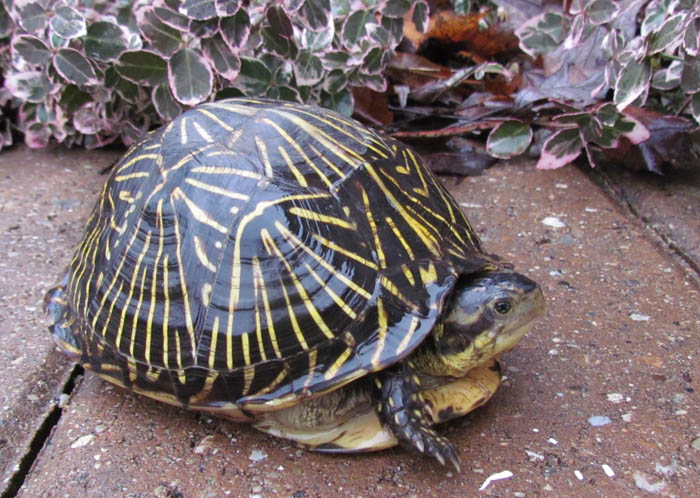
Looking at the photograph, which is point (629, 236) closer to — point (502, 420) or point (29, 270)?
point (502, 420)

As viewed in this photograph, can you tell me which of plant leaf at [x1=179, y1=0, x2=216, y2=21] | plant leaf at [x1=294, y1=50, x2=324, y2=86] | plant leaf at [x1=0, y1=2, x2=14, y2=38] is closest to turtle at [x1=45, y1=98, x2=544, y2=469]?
plant leaf at [x1=179, y1=0, x2=216, y2=21]

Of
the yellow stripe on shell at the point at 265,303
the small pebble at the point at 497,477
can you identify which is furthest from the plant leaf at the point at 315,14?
the small pebble at the point at 497,477

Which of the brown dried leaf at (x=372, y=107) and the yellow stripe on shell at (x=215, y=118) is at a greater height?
the yellow stripe on shell at (x=215, y=118)

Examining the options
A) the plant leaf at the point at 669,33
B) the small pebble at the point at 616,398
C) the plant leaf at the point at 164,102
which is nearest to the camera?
the small pebble at the point at 616,398

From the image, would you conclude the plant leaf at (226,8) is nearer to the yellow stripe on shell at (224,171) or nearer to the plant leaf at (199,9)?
the plant leaf at (199,9)

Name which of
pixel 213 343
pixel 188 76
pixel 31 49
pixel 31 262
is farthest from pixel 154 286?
pixel 31 49

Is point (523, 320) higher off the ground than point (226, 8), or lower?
lower

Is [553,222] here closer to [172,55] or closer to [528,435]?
[528,435]

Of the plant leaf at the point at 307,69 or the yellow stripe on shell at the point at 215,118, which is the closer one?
the yellow stripe on shell at the point at 215,118
